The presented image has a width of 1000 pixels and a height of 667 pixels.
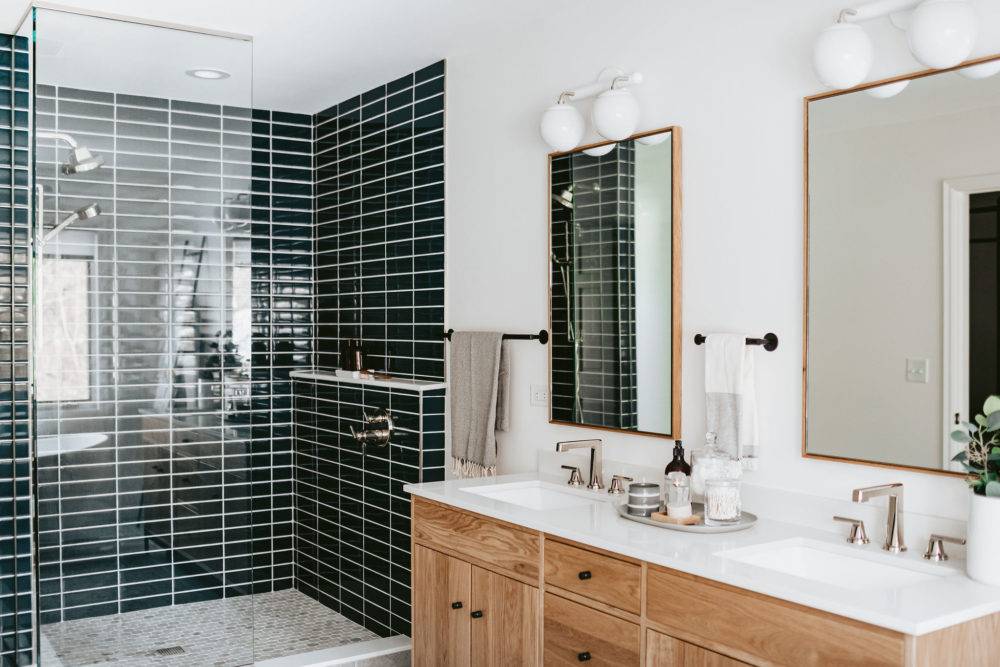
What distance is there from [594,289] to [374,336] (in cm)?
155

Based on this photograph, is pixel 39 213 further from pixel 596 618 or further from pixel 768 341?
pixel 768 341

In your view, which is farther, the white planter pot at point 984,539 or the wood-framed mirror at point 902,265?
the wood-framed mirror at point 902,265

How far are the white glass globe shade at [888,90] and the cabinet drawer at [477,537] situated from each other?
4.59ft

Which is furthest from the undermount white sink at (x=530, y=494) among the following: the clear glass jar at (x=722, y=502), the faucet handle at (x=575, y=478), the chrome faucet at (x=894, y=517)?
the chrome faucet at (x=894, y=517)

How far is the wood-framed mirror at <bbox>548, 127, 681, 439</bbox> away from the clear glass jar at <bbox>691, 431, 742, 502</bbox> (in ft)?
0.85

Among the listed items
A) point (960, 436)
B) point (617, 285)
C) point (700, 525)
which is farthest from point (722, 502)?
point (617, 285)

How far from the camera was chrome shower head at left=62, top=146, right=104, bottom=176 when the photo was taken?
2.93 meters

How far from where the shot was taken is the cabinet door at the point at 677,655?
6.60ft

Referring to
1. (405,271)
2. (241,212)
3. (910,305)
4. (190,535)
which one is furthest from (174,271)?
(910,305)

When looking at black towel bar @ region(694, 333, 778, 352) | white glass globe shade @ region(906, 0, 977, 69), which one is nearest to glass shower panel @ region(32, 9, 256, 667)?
black towel bar @ region(694, 333, 778, 352)

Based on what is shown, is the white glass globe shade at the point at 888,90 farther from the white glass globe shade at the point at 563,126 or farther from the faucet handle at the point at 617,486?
the faucet handle at the point at 617,486

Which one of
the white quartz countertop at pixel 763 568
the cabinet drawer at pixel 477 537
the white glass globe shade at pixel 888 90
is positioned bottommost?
the cabinet drawer at pixel 477 537

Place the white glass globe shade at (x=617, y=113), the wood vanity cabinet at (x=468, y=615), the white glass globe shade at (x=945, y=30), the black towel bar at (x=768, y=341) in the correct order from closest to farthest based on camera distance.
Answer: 1. the white glass globe shade at (x=945, y=30)
2. the black towel bar at (x=768, y=341)
3. the wood vanity cabinet at (x=468, y=615)
4. the white glass globe shade at (x=617, y=113)

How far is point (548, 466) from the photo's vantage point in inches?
129
